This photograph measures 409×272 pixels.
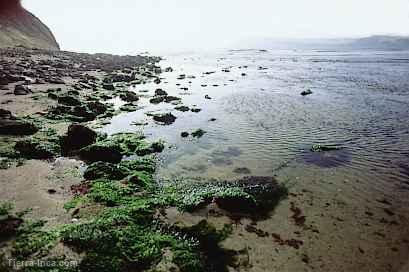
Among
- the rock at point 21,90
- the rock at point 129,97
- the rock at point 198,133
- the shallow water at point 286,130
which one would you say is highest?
the rock at point 21,90

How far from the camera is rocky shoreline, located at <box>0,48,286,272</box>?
11953 millimetres

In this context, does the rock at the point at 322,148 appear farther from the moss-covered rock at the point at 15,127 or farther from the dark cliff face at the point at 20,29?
the dark cliff face at the point at 20,29

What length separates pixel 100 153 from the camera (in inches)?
862

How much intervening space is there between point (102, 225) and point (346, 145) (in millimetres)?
19787

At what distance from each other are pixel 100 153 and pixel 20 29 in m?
132

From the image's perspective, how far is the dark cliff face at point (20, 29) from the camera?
356 feet

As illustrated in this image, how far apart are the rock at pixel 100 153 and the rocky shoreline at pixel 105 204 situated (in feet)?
0.22

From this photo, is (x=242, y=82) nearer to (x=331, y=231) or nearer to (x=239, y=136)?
(x=239, y=136)

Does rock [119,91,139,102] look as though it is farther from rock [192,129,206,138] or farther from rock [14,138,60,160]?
rock [14,138,60,160]

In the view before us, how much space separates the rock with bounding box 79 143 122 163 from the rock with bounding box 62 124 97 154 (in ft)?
4.72

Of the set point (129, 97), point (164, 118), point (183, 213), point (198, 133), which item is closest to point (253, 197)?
point (183, 213)

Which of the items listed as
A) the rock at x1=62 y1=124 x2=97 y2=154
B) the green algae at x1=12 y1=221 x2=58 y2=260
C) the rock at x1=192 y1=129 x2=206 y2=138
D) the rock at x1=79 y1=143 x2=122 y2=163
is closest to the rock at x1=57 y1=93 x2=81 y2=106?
the rock at x1=62 y1=124 x2=97 y2=154

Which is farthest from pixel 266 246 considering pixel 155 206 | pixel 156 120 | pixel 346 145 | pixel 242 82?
pixel 242 82

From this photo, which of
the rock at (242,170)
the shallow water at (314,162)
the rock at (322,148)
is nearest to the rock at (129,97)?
the shallow water at (314,162)
